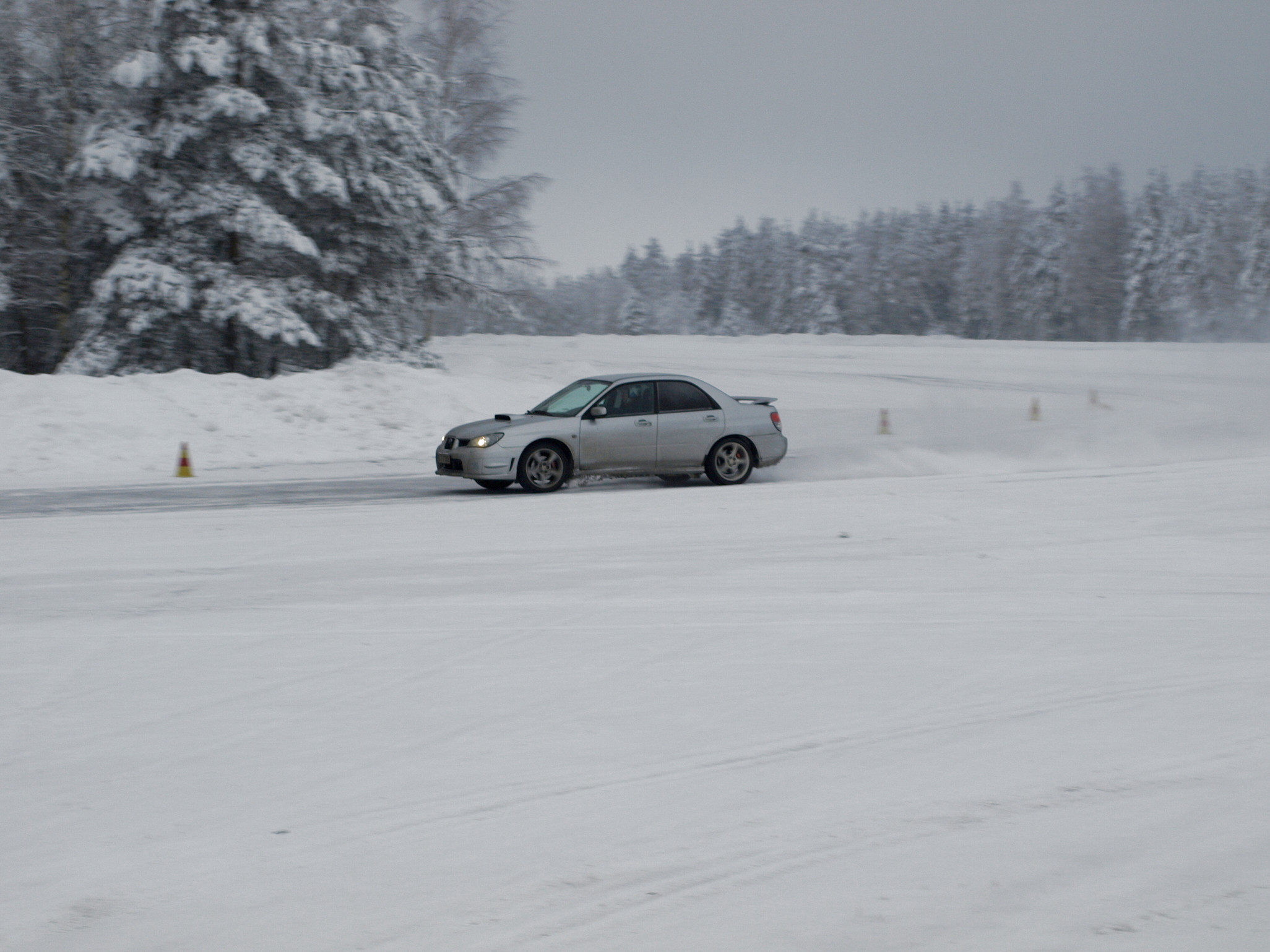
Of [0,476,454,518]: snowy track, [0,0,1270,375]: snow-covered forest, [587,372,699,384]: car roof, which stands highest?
[0,0,1270,375]: snow-covered forest

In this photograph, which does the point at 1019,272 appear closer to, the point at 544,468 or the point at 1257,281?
the point at 1257,281

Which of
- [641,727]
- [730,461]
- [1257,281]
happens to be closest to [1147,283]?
[1257,281]

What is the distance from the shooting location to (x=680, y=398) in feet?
50.6

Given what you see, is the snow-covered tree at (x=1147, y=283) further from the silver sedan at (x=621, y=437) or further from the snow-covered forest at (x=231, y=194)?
the silver sedan at (x=621, y=437)

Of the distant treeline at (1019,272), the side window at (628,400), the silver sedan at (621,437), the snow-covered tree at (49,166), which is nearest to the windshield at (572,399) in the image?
the silver sedan at (621,437)

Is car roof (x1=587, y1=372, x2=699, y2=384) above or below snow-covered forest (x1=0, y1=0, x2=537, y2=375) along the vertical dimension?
below

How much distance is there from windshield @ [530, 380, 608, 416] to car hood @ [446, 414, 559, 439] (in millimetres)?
172

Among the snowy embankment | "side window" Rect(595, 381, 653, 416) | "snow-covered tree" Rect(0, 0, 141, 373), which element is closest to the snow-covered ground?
"side window" Rect(595, 381, 653, 416)

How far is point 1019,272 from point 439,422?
9506 centimetres

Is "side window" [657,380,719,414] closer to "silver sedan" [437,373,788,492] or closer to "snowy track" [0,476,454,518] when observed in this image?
"silver sedan" [437,373,788,492]

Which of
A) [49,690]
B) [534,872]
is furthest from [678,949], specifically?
[49,690]

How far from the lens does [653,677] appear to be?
6375 mm

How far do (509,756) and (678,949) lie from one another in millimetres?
1773

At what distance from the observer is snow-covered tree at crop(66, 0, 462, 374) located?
25.6 meters
